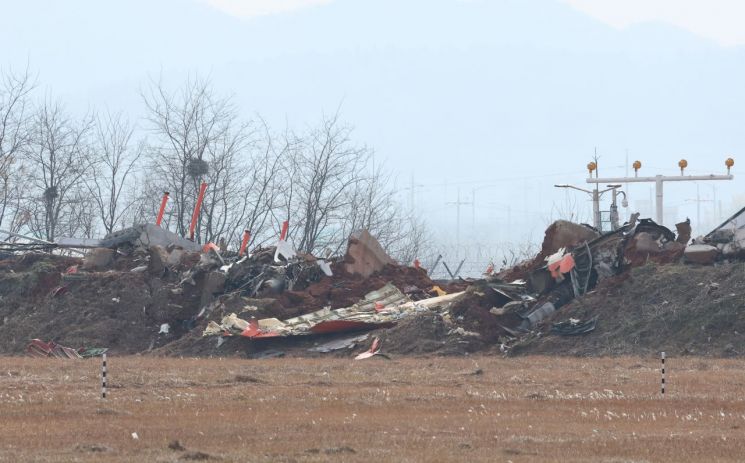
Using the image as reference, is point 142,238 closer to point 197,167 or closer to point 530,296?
point 197,167

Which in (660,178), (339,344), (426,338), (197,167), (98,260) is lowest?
(339,344)

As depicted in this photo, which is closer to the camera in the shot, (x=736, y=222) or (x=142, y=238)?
(x=736, y=222)

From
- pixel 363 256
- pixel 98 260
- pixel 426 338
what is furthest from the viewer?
pixel 98 260

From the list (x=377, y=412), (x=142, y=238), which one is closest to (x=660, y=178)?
(x=142, y=238)

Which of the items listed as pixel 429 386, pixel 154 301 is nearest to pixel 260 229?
pixel 154 301

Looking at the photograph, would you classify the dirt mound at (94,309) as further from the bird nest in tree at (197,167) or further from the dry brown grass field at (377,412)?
the bird nest in tree at (197,167)

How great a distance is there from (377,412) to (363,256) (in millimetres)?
19244

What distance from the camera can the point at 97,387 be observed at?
1925 centimetres

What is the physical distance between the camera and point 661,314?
2764 centimetres

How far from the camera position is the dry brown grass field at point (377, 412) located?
40.3 ft

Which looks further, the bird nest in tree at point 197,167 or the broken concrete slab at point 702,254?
the bird nest in tree at point 197,167

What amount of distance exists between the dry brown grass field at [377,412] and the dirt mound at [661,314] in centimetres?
182

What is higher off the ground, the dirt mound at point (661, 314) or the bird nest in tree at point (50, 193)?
the bird nest in tree at point (50, 193)

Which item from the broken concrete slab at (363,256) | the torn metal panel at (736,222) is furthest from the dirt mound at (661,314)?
the broken concrete slab at (363,256)
